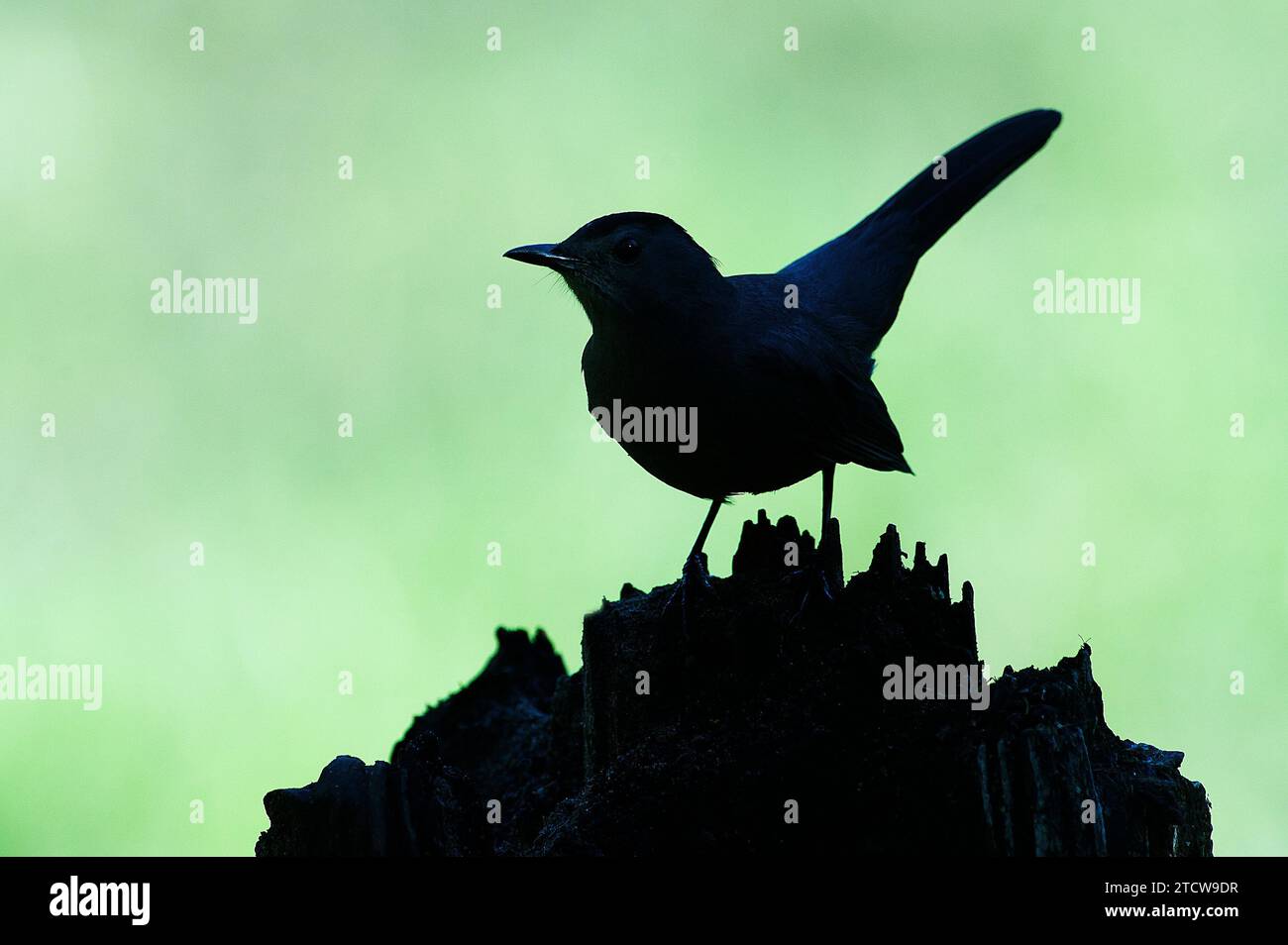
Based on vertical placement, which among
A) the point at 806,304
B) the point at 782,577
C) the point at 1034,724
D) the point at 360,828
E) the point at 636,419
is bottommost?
the point at 360,828

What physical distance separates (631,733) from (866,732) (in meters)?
1.25

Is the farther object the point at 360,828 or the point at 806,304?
the point at 806,304

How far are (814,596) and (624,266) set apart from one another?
182 centimetres

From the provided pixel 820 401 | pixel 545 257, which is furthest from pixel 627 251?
pixel 820 401

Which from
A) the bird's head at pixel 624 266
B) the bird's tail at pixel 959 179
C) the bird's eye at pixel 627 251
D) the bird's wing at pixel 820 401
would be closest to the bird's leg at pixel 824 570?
the bird's wing at pixel 820 401

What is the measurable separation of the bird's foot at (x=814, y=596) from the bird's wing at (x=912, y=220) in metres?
2.22

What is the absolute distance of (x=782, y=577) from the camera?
19.9 feet

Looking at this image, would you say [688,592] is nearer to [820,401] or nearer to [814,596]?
[814,596]

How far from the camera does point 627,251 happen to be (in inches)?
243

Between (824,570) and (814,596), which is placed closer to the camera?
(814,596)

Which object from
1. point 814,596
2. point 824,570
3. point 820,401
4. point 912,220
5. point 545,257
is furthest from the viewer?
point 912,220
